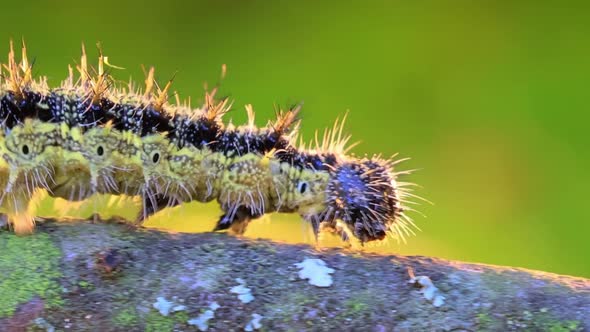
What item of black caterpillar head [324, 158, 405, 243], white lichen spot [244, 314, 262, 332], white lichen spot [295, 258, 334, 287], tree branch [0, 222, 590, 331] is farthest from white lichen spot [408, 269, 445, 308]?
black caterpillar head [324, 158, 405, 243]

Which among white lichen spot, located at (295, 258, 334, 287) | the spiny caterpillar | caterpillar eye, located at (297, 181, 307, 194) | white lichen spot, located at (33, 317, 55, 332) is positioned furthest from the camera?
caterpillar eye, located at (297, 181, 307, 194)

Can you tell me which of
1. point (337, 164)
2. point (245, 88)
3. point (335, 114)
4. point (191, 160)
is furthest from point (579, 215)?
point (191, 160)

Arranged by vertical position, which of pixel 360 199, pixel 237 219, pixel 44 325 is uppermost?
pixel 360 199

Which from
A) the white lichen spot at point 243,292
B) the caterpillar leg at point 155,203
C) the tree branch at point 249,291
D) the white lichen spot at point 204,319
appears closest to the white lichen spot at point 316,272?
the tree branch at point 249,291

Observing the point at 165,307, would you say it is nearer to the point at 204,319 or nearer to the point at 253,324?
the point at 204,319

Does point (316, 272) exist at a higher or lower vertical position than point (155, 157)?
lower

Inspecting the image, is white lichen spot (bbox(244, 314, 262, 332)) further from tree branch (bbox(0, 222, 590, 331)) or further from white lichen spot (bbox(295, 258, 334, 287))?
white lichen spot (bbox(295, 258, 334, 287))

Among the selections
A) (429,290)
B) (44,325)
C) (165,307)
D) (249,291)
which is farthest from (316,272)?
(44,325)
